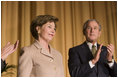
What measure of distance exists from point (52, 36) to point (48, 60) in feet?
0.83

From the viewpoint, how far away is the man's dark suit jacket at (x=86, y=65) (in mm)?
2066

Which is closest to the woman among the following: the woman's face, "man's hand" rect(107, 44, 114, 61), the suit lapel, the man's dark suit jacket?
the woman's face

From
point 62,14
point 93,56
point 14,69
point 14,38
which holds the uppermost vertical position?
point 62,14

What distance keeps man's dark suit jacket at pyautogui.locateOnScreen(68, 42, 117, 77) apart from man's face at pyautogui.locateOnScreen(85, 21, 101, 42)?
8cm

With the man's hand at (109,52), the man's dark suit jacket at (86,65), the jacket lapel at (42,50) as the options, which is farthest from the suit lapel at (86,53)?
the jacket lapel at (42,50)

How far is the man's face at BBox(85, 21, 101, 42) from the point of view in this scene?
7.16 feet

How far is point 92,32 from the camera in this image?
7.14 ft

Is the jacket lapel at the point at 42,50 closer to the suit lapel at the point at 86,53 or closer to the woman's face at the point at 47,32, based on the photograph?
the woman's face at the point at 47,32

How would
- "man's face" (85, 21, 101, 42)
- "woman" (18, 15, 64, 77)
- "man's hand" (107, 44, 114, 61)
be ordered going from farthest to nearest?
"man's face" (85, 21, 101, 42) < "man's hand" (107, 44, 114, 61) < "woman" (18, 15, 64, 77)

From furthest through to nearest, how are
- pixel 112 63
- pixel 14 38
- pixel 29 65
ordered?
pixel 14 38 < pixel 112 63 < pixel 29 65

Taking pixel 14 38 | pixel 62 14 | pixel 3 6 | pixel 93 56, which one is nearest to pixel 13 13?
pixel 3 6

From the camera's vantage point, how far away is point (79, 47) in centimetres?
223

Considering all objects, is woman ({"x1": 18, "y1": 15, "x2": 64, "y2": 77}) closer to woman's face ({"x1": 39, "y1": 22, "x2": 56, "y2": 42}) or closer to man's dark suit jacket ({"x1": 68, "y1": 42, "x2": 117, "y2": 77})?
woman's face ({"x1": 39, "y1": 22, "x2": 56, "y2": 42})

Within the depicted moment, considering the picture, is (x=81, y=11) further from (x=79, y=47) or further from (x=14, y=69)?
(x=14, y=69)
